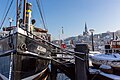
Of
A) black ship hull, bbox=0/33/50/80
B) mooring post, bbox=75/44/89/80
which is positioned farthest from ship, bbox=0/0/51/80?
mooring post, bbox=75/44/89/80

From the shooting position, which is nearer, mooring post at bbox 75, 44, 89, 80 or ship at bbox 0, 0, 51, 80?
ship at bbox 0, 0, 51, 80

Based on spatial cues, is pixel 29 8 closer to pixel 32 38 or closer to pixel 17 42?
pixel 32 38

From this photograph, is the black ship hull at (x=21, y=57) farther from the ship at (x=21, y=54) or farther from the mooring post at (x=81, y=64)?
the mooring post at (x=81, y=64)

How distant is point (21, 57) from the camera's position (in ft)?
20.1

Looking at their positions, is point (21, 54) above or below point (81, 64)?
above

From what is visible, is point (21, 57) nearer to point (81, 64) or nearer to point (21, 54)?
point (21, 54)

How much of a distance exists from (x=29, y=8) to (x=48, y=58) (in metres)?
3.03

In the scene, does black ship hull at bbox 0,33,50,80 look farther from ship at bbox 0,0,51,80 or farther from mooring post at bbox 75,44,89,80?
mooring post at bbox 75,44,89,80

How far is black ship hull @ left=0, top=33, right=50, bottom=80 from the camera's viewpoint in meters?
5.96

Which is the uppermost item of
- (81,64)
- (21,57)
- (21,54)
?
(21,54)

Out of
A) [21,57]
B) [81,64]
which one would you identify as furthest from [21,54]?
[81,64]

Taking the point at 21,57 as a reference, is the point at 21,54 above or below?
above

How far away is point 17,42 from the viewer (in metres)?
5.99

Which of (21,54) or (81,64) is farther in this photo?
(81,64)
